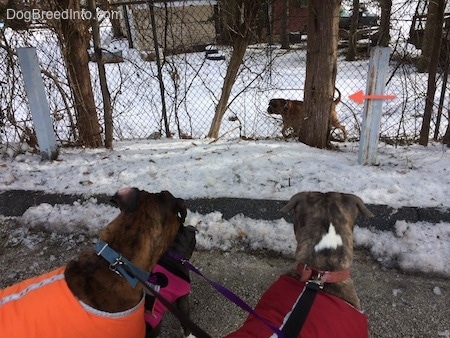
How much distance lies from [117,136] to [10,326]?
5.69 meters

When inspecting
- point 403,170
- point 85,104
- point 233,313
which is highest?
point 85,104

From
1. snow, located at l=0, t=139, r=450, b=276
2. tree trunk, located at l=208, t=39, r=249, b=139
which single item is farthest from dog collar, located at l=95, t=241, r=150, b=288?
tree trunk, located at l=208, t=39, r=249, b=139

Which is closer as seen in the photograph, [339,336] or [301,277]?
[339,336]

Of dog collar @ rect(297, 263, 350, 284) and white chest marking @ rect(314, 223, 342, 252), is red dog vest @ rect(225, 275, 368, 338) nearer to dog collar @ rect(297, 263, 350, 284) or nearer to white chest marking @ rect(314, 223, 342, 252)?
dog collar @ rect(297, 263, 350, 284)

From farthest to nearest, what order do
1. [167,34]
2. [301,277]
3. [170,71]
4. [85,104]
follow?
1. [170,71]
2. [167,34]
3. [85,104]
4. [301,277]

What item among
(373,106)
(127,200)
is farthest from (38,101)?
(373,106)

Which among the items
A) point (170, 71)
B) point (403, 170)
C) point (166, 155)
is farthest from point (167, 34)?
point (403, 170)

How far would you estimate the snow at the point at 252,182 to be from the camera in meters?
3.50

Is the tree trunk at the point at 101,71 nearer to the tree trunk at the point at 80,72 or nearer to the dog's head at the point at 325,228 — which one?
the tree trunk at the point at 80,72

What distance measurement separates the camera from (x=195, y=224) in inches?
150

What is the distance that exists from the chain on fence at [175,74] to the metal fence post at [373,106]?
31.7 inches

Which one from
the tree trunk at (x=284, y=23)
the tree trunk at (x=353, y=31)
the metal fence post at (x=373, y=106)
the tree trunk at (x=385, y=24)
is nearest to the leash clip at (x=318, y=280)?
the metal fence post at (x=373, y=106)

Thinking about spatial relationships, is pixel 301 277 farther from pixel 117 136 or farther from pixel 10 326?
pixel 117 136

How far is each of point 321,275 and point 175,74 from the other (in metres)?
5.45
